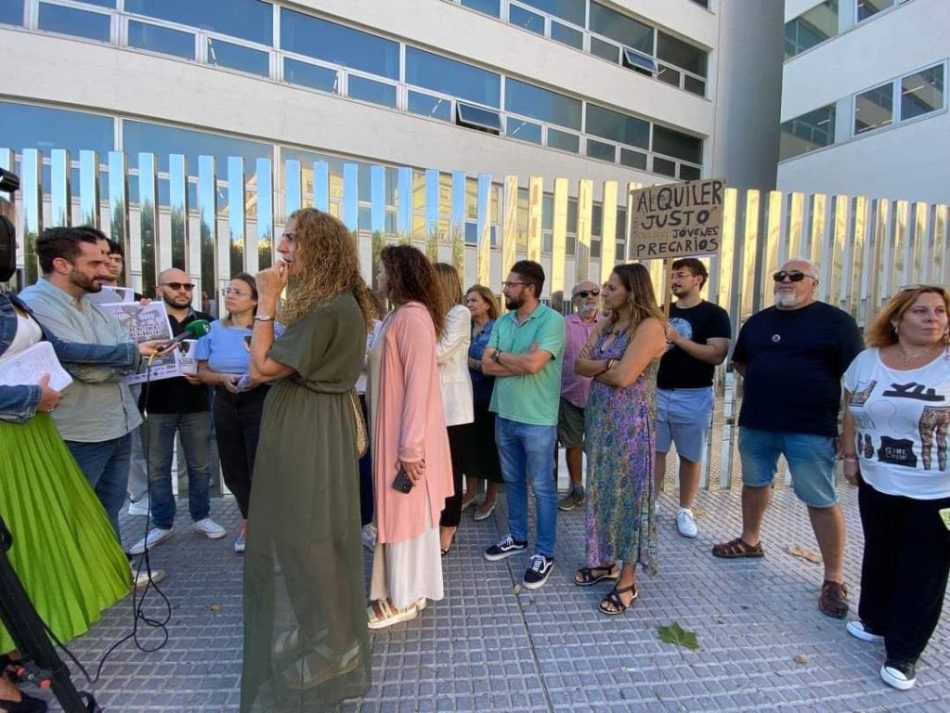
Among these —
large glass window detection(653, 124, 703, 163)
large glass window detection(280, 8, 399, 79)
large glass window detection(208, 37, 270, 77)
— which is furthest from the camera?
large glass window detection(653, 124, 703, 163)

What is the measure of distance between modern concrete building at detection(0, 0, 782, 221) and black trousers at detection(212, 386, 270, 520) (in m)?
5.91

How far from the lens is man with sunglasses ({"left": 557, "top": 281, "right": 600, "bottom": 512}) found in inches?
173

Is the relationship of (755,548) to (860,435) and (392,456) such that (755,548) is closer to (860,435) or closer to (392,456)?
(860,435)

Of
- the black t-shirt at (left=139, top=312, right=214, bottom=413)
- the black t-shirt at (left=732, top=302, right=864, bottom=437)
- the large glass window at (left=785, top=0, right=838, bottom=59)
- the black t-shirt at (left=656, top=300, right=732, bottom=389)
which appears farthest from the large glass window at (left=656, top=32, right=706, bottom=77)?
the black t-shirt at (left=139, top=312, right=214, bottom=413)

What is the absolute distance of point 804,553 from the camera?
12.2 feet

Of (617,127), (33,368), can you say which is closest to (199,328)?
(33,368)

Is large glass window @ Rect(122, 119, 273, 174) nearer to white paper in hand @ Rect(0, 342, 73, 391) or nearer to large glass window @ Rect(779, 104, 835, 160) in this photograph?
white paper in hand @ Rect(0, 342, 73, 391)

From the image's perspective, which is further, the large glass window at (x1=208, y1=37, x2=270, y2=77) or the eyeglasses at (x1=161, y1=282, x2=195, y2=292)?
the large glass window at (x1=208, y1=37, x2=270, y2=77)

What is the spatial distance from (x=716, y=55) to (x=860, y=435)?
16.3 metres

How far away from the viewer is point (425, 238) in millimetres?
4887

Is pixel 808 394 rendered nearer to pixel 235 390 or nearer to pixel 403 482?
pixel 403 482

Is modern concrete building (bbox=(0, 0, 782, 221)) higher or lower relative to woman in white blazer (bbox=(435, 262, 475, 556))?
higher

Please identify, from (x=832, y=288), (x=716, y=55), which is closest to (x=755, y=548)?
(x=832, y=288)

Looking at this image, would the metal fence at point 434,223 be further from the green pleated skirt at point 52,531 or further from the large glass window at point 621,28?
the large glass window at point 621,28
